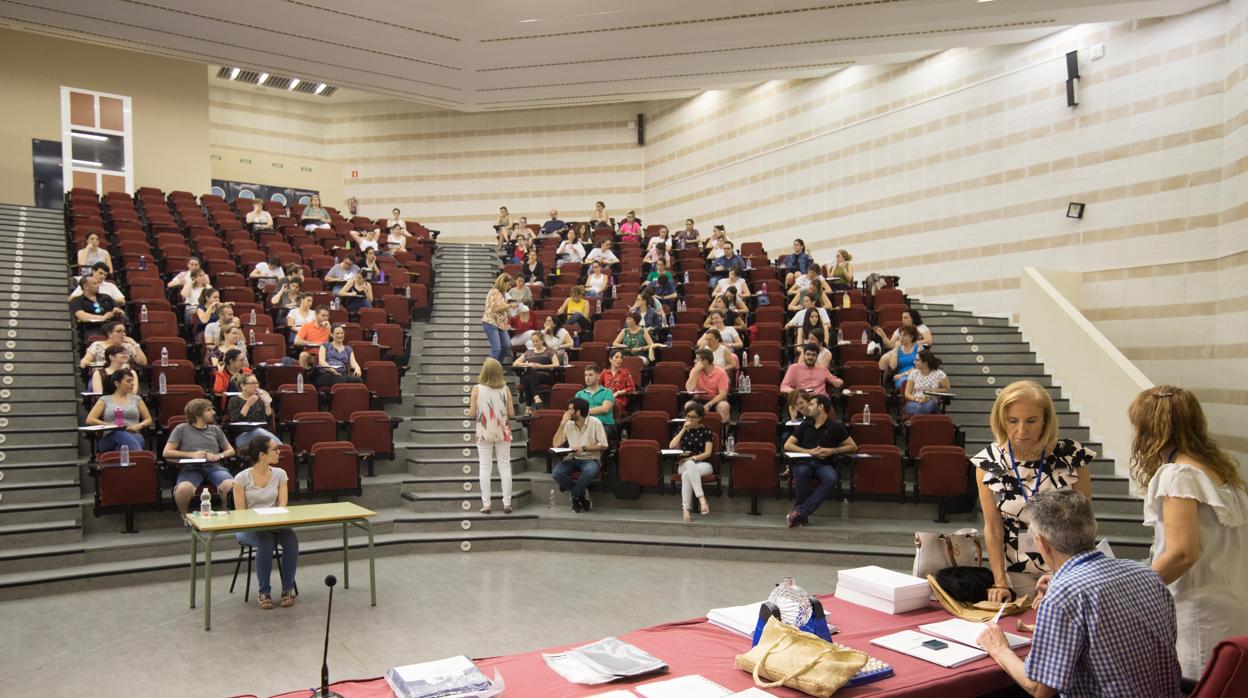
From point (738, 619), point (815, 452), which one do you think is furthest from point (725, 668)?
point (815, 452)

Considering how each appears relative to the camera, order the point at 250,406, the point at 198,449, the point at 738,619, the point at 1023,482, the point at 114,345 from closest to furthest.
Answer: the point at 738,619 < the point at 1023,482 < the point at 198,449 < the point at 250,406 < the point at 114,345

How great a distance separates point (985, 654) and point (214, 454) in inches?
232

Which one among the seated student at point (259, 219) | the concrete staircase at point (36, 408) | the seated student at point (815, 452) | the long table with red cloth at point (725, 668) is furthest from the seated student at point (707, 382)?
the seated student at point (259, 219)

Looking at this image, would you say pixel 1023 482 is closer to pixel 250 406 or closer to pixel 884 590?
pixel 884 590

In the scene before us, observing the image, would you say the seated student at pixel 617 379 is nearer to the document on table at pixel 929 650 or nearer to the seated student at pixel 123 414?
the seated student at pixel 123 414

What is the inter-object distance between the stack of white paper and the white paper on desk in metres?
0.34

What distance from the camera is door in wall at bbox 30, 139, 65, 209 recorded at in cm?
1498

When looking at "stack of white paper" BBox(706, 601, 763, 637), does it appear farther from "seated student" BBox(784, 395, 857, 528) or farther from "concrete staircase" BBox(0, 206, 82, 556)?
"concrete staircase" BBox(0, 206, 82, 556)

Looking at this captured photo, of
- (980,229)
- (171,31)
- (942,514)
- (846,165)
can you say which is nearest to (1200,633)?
(942,514)

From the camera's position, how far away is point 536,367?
898 centimetres

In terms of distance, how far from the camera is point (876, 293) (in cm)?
1091

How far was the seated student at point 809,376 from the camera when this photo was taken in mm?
8180

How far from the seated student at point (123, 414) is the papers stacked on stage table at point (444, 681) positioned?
5.56m

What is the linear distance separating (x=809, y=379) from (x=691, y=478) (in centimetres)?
179
